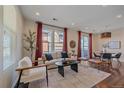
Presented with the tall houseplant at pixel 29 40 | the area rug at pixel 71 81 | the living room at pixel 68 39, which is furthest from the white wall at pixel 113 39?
the tall houseplant at pixel 29 40

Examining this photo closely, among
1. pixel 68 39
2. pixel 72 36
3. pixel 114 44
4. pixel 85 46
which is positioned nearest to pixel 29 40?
pixel 68 39

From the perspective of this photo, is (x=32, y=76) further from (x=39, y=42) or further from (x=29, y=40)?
(x=39, y=42)

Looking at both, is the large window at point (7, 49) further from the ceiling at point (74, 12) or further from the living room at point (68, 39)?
the ceiling at point (74, 12)

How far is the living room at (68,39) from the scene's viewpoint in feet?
13.3

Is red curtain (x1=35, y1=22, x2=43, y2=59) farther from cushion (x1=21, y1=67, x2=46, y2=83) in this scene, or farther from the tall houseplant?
cushion (x1=21, y1=67, x2=46, y2=83)

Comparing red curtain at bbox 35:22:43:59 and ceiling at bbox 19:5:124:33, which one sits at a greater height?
ceiling at bbox 19:5:124:33

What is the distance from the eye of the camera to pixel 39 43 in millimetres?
6121

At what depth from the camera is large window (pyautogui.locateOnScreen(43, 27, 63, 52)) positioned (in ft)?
22.7

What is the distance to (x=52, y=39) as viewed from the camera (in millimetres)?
7336

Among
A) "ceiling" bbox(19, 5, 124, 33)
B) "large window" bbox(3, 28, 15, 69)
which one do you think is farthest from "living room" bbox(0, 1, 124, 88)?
"large window" bbox(3, 28, 15, 69)

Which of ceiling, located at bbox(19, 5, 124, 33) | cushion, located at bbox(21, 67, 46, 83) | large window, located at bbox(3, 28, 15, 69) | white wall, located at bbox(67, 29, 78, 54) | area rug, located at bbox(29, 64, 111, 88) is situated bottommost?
area rug, located at bbox(29, 64, 111, 88)

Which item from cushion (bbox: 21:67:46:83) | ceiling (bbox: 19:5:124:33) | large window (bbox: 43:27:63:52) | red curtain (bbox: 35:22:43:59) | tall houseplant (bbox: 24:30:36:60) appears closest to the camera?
cushion (bbox: 21:67:46:83)
